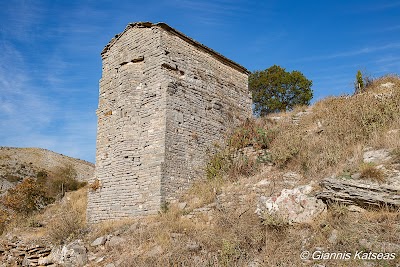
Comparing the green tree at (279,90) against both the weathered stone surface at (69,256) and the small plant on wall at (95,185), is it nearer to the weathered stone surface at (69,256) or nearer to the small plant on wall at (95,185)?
the small plant on wall at (95,185)

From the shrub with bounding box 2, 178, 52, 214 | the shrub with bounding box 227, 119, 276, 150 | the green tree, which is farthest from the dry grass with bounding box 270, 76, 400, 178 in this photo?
the shrub with bounding box 2, 178, 52, 214

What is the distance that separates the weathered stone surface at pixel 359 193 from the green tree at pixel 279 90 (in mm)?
15121

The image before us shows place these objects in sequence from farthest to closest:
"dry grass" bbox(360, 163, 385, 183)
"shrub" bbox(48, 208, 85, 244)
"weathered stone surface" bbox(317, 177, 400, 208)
→ "shrub" bbox(48, 208, 85, 244)
"dry grass" bbox(360, 163, 385, 183)
"weathered stone surface" bbox(317, 177, 400, 208)

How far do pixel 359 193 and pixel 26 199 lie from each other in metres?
17.8

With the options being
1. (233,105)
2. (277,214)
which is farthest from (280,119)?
(277,214)

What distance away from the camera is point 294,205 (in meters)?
7.03

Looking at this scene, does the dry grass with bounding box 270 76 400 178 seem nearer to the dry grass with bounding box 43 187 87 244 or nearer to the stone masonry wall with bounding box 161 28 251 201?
the stone masonry wall with bounding box 161 28 251 201

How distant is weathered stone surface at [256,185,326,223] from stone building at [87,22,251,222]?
3.81 m

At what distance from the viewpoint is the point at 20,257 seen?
32.7 ft

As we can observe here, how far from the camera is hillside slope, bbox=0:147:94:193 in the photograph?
3780cm

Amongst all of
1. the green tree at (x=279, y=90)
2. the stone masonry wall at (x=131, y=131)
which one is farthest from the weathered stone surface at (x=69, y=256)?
the green tree at (x=279, y=90)

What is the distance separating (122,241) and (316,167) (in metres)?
5.25

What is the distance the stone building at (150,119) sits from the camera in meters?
10.6

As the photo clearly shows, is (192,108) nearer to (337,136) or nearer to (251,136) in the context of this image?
(251,136)
